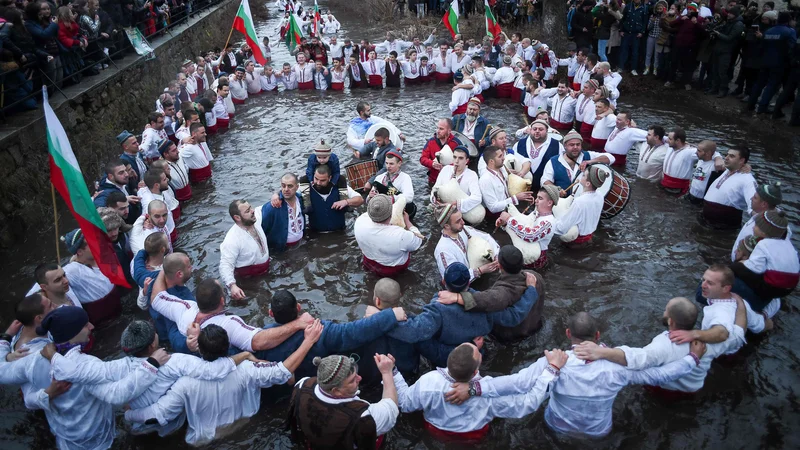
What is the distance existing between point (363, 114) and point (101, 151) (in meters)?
5.66

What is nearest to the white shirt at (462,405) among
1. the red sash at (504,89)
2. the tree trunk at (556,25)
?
the red sash at (504,89)

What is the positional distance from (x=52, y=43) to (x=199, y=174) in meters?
3.81

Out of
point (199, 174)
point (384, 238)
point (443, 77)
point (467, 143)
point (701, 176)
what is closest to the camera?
point (384, 238)

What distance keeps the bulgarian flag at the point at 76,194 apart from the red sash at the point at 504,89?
11138 mm

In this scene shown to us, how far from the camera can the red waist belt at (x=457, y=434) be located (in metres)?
4.10

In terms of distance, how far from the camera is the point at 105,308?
5.77 meters

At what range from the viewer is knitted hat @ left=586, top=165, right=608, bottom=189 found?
6139 millimetres

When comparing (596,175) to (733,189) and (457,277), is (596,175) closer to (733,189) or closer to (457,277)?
(733,189)

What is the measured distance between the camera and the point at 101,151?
10.6 meters

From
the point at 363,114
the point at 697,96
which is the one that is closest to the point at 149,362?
the point at 363,114

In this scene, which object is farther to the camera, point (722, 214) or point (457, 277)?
point (722, 214)

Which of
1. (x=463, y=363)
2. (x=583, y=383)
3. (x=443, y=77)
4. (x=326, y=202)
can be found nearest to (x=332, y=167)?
(x=326, y=202)

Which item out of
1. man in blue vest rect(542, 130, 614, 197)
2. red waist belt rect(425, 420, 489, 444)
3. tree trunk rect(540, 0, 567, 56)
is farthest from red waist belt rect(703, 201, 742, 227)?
tree trunk rect(540, 0, 567, 56)

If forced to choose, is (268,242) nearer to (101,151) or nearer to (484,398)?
(484,398)
